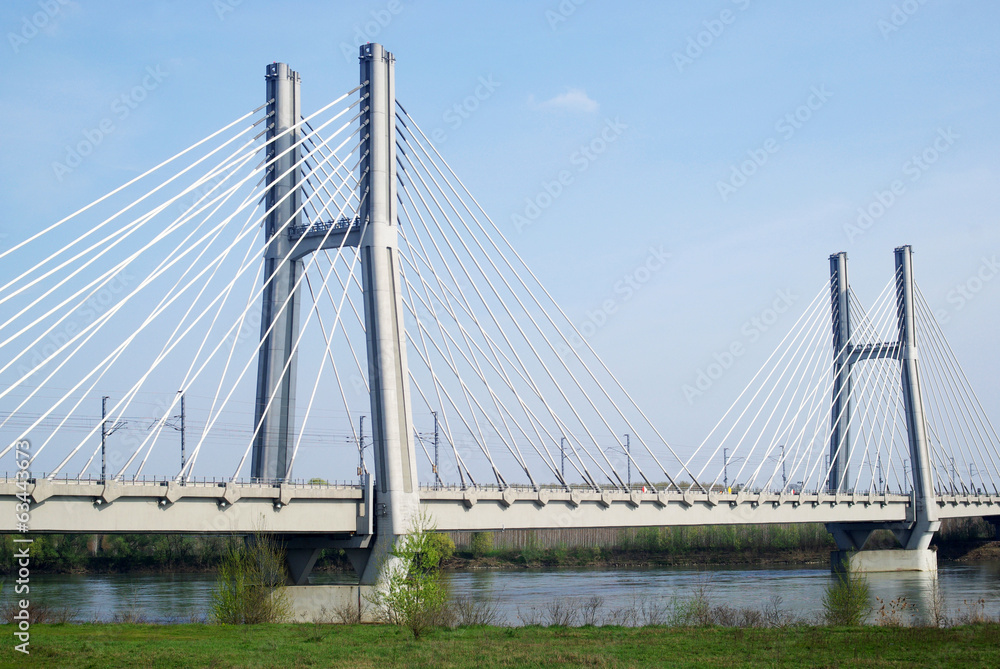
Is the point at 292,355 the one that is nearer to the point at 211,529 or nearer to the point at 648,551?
the point at 211,529

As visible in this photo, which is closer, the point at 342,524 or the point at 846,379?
the point at 342,524

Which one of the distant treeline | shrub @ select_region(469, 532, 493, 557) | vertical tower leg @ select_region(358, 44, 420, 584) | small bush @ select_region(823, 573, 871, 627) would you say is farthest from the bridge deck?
shrub @ select_region(469, 532, 493, 557)

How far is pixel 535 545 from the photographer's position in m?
99.1

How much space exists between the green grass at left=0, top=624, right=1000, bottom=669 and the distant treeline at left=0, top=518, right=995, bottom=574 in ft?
175

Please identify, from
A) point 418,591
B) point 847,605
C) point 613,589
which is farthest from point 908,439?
point 418,591

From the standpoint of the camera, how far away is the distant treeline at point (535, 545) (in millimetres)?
81000

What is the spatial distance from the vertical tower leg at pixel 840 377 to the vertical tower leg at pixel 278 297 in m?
41.4

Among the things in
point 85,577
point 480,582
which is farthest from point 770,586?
point 85,577

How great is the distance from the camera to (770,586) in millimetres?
58688

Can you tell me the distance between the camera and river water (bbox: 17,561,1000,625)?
4375 centimetres

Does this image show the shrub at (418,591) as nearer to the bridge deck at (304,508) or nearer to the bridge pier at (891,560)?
the bridge deck at (304,508)

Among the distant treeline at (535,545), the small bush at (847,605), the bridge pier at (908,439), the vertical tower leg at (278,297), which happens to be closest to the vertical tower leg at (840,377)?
the bridge pier at (908,439)

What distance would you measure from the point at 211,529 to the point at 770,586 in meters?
37.7

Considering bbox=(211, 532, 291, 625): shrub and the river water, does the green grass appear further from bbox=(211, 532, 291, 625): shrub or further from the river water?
the river water
